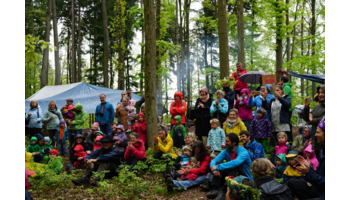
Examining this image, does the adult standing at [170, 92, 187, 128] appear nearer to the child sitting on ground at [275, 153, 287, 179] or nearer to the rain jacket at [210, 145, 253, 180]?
the rain jacket at [210, 145, 253, 180]

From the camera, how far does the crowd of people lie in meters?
4.05

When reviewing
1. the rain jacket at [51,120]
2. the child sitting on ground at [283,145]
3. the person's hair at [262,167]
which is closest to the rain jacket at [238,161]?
the person's hair at [262,167]

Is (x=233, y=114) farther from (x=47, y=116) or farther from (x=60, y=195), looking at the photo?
(x=47, y=116)

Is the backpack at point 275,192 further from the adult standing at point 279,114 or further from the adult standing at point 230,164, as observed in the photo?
the adult standing at point 279,114

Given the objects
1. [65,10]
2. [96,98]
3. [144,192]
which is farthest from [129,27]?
[144,192]

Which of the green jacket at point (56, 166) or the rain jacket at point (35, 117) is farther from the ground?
the rain jacket at point (35, 117)

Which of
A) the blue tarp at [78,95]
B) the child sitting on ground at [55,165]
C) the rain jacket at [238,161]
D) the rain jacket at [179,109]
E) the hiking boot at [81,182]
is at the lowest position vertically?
the hiking boot at [81,182]

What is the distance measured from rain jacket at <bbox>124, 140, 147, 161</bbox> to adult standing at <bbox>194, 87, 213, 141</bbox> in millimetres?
1822

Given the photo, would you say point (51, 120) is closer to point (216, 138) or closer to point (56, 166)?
point (56, 166)

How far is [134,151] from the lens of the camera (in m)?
6.68

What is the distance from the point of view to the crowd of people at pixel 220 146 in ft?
13.3

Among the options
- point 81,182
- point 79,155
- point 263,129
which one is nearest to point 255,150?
point 263,129

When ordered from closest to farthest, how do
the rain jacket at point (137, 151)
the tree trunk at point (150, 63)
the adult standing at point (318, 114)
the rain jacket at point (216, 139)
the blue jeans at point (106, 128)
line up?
1. the adult standing at point (318, 114)
2. the rain jacket at point (216, 139)
3. the rain jacket at point (137, 151)
4. the tree trunk at point (150, 63)
5. the blue jeans at point (106, 128)

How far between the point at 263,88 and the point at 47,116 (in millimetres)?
6902
